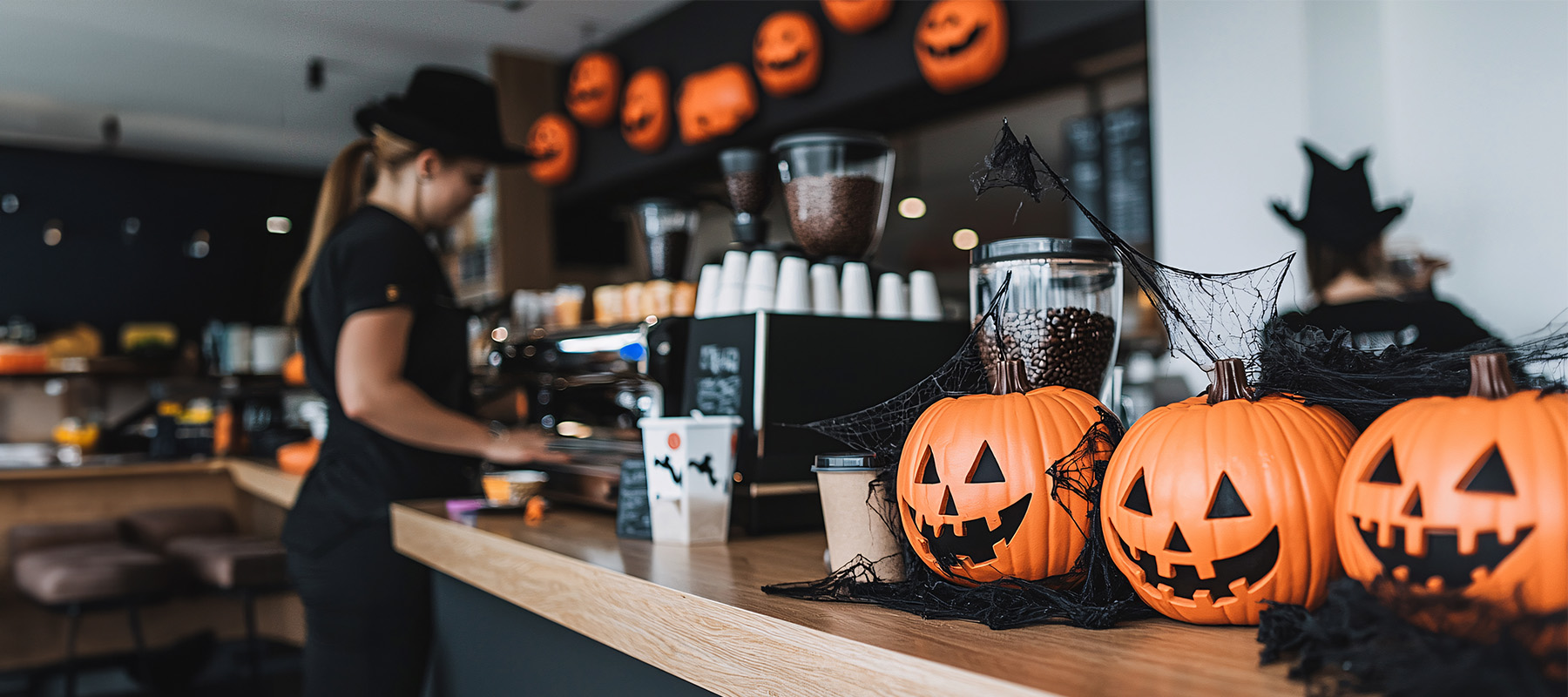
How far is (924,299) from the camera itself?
1.51 m

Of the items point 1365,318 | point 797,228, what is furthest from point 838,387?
point 1365,318

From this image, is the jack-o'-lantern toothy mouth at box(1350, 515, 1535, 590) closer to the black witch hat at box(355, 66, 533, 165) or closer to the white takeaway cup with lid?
the white takeaway cup with lid

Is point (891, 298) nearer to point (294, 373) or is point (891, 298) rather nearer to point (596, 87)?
point (596, 87)

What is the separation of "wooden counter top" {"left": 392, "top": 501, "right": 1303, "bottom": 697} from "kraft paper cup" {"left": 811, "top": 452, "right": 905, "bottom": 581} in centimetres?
8

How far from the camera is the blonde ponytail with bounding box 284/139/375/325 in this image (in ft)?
6.55

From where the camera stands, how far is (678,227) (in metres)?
1.96

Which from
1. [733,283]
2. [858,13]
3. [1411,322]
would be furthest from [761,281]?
[858,13]

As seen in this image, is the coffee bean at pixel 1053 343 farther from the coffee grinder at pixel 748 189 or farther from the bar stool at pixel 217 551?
the bar stool at pixel 217 551

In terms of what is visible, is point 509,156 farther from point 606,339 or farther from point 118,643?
point 118,643

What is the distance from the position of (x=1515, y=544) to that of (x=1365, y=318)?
→ 1.57m

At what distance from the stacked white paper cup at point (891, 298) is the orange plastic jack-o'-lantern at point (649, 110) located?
120 inches

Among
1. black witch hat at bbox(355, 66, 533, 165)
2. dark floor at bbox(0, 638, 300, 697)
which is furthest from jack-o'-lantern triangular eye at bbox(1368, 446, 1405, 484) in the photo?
dark floor at bbox(0, 638, 300, 697)

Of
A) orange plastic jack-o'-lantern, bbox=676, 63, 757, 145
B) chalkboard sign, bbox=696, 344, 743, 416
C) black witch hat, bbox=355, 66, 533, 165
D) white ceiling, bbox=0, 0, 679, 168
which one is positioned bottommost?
chalkboard sign, bbox=696, 344, 743, 416

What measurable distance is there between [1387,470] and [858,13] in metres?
2.93
